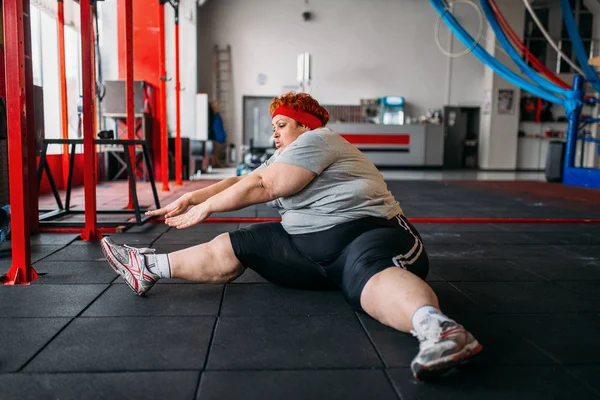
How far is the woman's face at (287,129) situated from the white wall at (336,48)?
11261mm

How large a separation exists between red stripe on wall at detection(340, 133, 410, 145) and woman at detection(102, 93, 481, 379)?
10088 mm

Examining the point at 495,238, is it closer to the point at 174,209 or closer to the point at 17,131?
the point at 174,209

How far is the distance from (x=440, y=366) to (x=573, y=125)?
7.06 m

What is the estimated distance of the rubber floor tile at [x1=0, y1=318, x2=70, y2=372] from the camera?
144 centimetres

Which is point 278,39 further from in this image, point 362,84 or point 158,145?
point 158,145

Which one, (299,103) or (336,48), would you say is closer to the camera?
(299,103)

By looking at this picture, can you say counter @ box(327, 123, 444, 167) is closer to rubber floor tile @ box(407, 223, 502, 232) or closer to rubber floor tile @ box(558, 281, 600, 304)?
rubber floor tile @ box(407, 223, 502, 232)

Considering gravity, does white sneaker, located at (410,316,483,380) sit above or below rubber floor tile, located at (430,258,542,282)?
above

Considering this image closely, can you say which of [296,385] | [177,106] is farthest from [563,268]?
[177,106]

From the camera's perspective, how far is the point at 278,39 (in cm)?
1282

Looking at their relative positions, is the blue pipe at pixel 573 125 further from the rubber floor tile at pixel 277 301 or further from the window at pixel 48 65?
the window at pixel 48 65

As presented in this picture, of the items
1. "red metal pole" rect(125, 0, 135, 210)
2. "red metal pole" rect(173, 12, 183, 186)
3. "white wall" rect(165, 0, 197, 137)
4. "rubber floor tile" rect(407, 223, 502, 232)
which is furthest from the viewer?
"white wall" rect(165, 0, 197, 137)

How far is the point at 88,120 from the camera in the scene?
3.13 m

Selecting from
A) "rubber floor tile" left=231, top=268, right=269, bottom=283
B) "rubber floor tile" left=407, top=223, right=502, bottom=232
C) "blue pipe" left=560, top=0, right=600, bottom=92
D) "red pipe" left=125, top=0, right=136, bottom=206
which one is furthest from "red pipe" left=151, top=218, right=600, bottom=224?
"blue pipe" left=560, top=0, right=600, bottom=92
